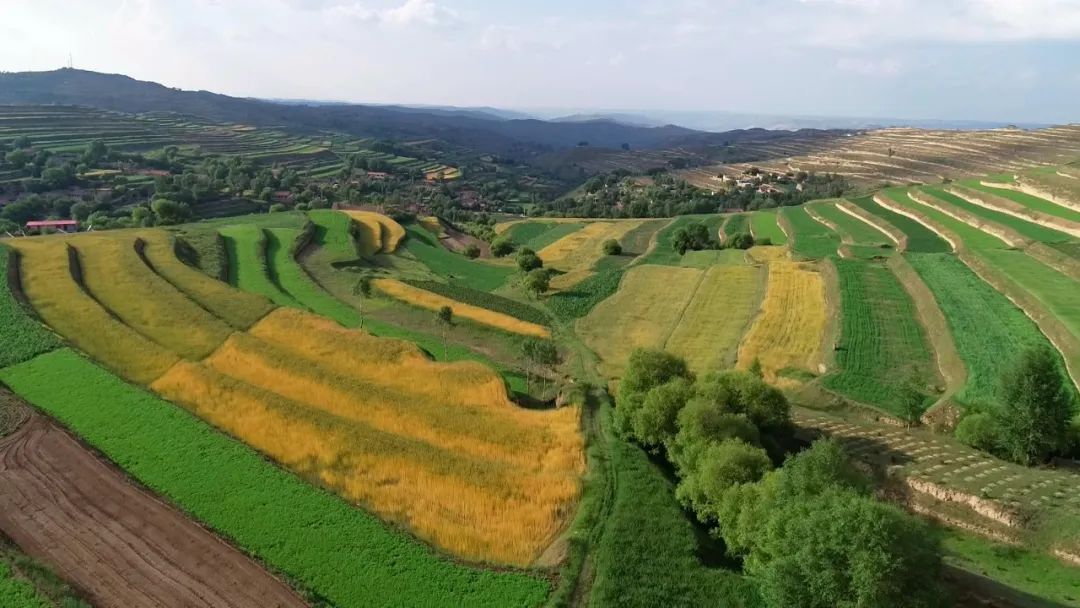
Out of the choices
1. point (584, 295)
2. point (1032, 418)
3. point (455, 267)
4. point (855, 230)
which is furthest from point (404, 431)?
point (855, 230)

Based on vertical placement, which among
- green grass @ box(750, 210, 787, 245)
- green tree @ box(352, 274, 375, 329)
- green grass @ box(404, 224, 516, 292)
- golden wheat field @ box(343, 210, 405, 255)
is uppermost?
green grass @ box(750, 210, 787, 245)

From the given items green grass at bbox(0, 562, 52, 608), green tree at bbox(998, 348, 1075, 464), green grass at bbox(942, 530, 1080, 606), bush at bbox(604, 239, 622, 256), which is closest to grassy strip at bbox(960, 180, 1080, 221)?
bush at bbox(604, 239, 622, 256)

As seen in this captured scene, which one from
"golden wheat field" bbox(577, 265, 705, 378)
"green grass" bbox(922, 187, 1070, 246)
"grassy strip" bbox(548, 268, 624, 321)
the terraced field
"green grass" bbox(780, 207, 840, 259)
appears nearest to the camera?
the terraced field

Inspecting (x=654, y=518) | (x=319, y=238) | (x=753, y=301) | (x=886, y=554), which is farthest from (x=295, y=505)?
(x=319, y=238)

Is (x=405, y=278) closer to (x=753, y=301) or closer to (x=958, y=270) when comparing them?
(x=753, y=301)

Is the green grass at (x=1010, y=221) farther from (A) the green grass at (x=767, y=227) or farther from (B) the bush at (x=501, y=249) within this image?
(B) the bush at (x=501, y=249)

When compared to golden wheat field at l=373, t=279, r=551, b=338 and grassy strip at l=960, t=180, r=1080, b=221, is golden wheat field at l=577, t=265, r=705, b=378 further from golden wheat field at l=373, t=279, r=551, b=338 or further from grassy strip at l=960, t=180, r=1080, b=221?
grassy strip at l=960, t=180, r=1080, b=221

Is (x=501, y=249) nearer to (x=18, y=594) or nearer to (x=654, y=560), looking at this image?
(x=654, y=560)
